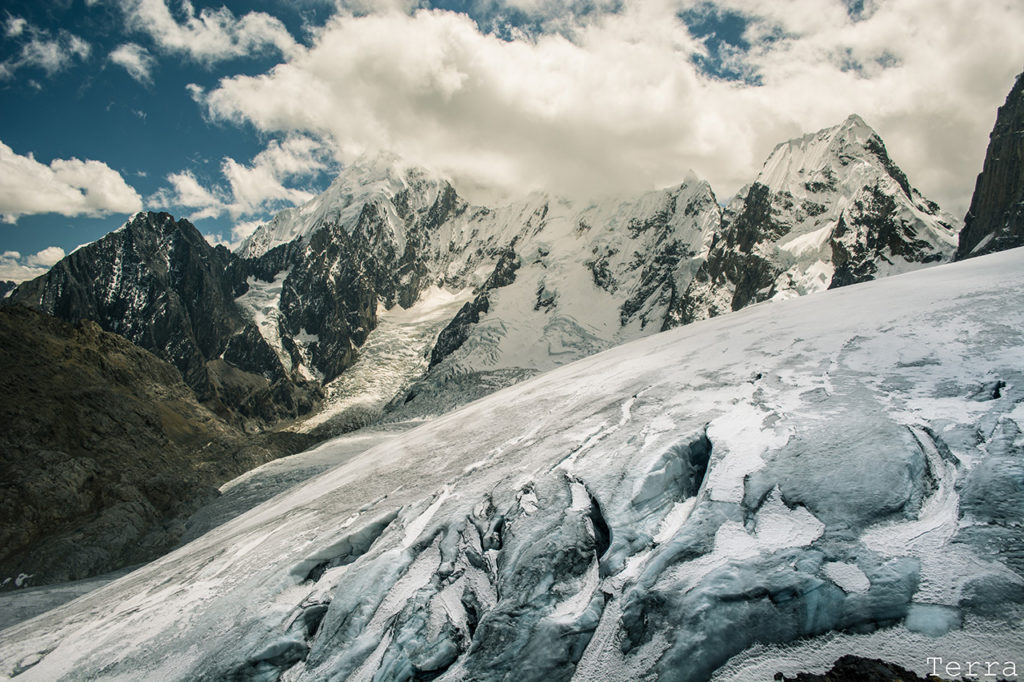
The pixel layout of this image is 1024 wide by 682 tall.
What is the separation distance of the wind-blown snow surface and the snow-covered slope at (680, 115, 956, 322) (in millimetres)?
78103

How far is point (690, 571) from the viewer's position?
5281 mm

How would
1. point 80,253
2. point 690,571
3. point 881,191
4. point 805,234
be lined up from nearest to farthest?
point 690,571 < point 881,191 < point 805,234 < point 80,253

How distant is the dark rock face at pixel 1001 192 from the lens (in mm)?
57562

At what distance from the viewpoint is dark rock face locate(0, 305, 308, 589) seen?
29766 mm

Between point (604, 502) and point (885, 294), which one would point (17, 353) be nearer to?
point (604, 502)

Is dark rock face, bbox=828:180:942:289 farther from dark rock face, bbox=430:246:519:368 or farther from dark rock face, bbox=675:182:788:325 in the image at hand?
dark rock face, bbox=430:246:519:368

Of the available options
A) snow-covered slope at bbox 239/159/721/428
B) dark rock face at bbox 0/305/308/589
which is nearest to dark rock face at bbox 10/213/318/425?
snow-covered slope at bbox 239/159/721/428

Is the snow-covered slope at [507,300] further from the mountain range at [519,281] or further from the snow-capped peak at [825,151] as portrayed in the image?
the snow-capped peak at [825,151]

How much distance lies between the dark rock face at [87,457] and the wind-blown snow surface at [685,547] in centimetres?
2457

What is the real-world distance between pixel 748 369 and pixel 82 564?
35218 mm

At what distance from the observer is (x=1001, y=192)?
61750 mm

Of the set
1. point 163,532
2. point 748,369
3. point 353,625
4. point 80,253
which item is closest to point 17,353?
point 163,532

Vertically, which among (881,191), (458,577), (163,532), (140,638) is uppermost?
(881,191)

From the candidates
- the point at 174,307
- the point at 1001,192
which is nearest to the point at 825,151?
the point at 1001,192
